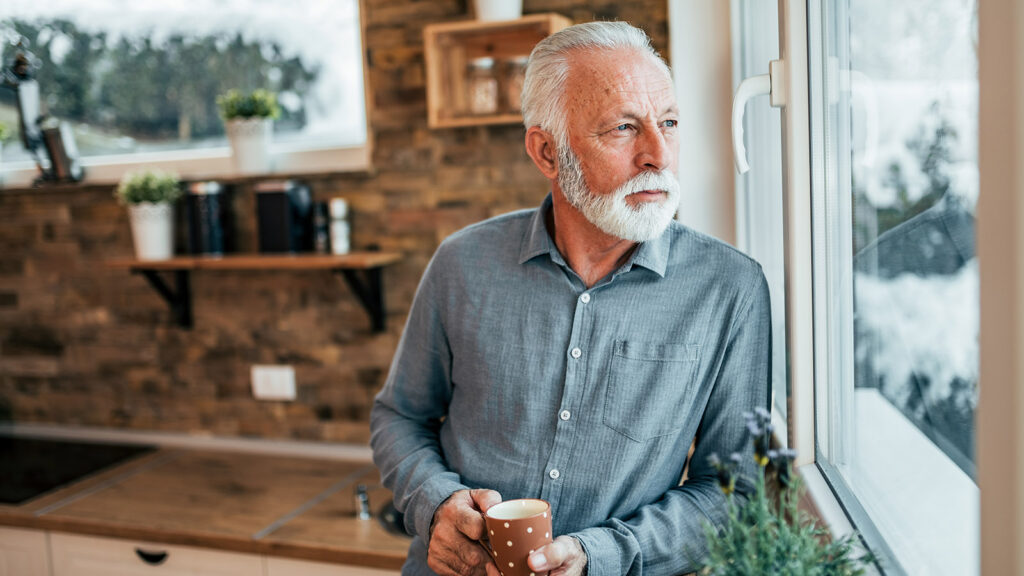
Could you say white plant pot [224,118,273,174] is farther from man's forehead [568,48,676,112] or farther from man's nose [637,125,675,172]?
man's nose [637,125,675,172]

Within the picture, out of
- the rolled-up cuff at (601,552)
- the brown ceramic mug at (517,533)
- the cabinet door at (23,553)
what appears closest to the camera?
the brown ceramic mug at (517,533)

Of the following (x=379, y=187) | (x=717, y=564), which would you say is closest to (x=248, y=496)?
(x=379, y=187)

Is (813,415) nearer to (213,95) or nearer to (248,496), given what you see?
(248,496)

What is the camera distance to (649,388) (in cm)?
137

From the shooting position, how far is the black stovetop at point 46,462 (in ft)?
8.15

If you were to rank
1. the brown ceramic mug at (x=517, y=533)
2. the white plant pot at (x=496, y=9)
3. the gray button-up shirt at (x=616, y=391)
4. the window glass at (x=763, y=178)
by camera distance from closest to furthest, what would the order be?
the brown ceramic mug at (x=517, y=533)
the gray button-up shirt at (x=616, y=391)
the window glass at (x=763, y=178)
the white plant pot at (x=496, y=9)

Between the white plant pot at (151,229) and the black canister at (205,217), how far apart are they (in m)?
0.09

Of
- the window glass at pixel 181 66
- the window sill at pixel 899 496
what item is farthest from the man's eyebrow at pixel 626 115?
the window glass at pixel 181 66

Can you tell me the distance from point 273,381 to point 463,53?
119 cm

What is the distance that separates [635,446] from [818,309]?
14.0 inches

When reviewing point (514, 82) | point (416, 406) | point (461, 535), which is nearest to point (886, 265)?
point (461, 535)

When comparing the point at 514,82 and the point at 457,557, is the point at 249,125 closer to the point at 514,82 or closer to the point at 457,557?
the point at 514,82

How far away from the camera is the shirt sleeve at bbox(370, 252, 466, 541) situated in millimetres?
1501

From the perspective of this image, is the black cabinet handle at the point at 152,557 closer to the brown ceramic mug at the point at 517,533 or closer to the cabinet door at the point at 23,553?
the cabinet door at the point at 23,553
